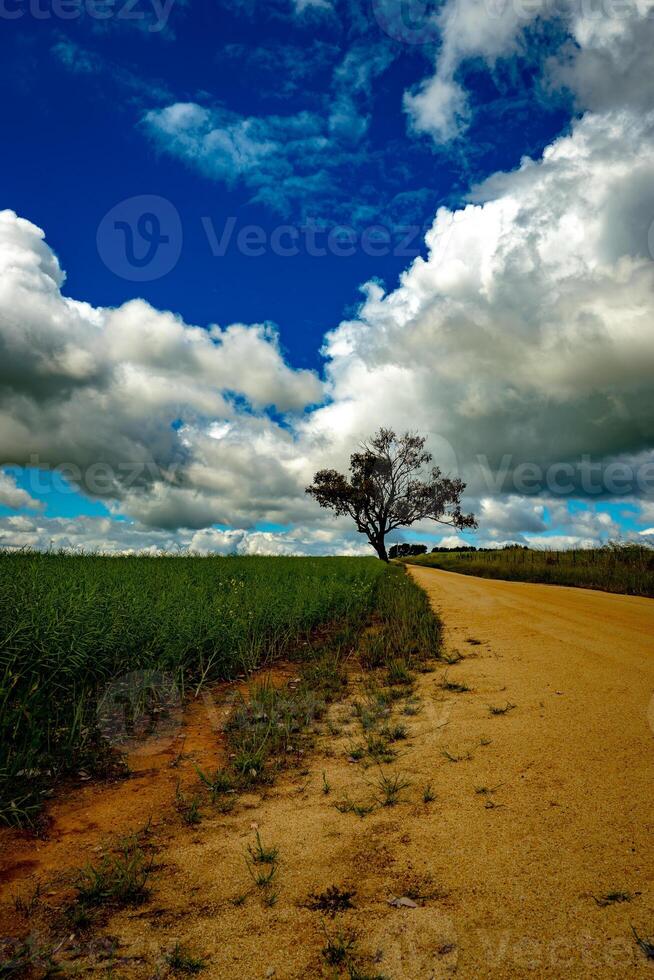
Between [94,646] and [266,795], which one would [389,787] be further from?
[94,646]

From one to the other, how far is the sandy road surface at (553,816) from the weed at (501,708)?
66 millimetres

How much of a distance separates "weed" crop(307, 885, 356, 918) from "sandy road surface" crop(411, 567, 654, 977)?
17.4 inches

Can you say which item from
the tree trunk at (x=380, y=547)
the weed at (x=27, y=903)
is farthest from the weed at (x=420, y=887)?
the tree trunk at (x=380, y=547)

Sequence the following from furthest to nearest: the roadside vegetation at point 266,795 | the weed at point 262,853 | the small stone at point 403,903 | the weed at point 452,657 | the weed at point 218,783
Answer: the weed at point 452,657, the weed at point 218,783, the weed at point 262,853, the small stone at point 403,903, the roadside vegetation at point 266,795

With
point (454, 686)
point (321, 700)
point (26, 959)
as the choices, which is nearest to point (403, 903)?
point (26, 959)

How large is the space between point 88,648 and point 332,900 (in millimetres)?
3355

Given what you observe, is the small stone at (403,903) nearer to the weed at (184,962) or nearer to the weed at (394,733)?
the weed at (184,962)

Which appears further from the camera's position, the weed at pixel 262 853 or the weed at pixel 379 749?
the weed at pixel 379 749

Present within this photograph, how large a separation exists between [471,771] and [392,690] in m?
1.95

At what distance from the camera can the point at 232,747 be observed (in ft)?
13.4

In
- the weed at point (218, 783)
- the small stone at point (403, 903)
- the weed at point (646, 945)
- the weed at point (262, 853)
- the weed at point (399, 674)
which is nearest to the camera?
the weed at point (646, 945)

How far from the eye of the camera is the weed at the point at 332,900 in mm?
2168

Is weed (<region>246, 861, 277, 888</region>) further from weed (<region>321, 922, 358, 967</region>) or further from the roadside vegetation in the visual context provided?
weed (<region>321, 922, 358, 967</region>)

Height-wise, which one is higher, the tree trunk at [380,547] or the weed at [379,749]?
the tree trunk at [380,547]
